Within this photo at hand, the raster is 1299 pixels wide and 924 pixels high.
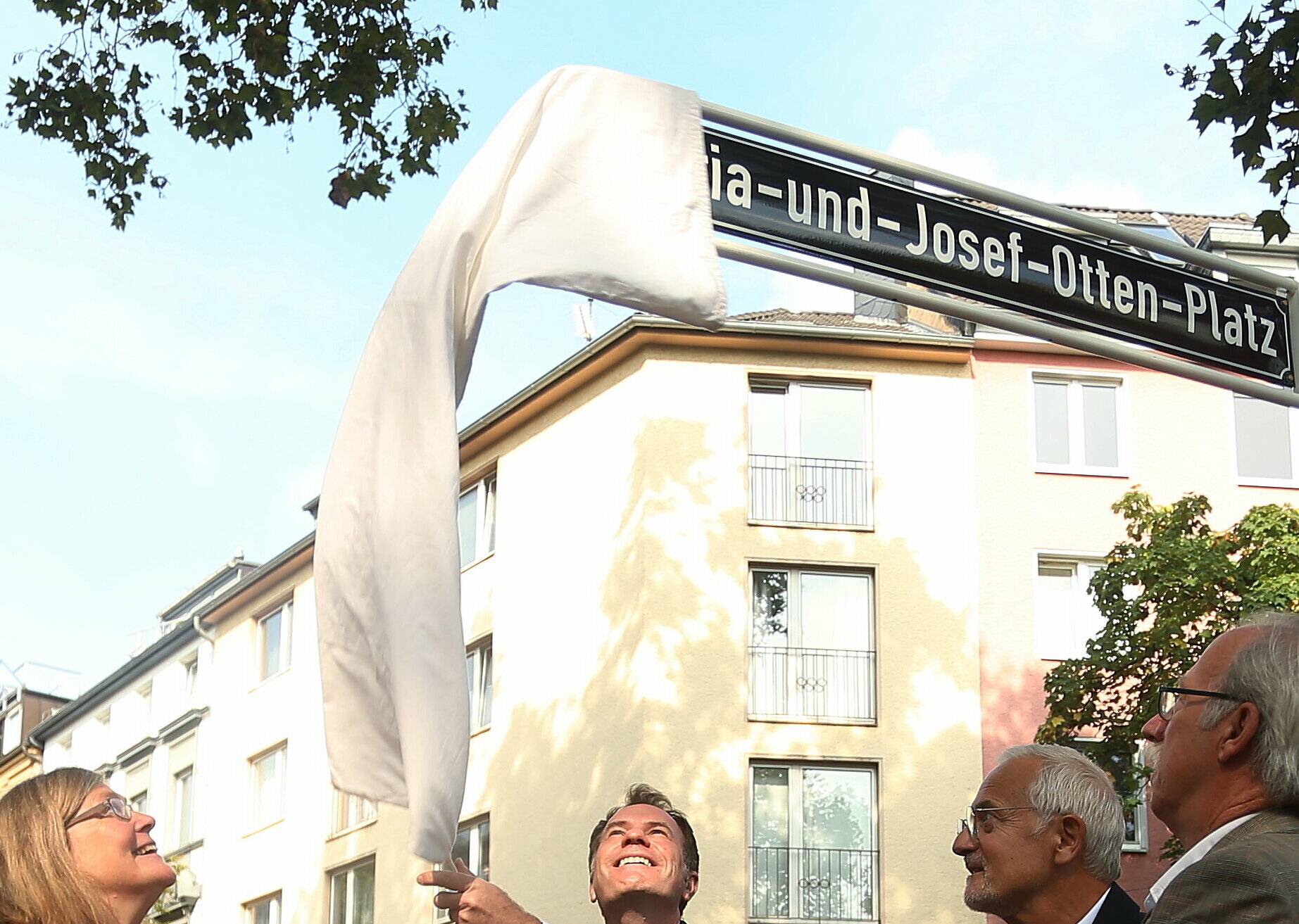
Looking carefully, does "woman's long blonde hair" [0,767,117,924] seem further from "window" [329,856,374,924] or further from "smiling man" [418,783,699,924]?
"window" [329,856,374,924]

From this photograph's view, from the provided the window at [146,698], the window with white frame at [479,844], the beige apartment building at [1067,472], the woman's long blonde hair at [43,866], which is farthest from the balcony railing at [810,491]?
the woman's long blonde hair at [43,866]

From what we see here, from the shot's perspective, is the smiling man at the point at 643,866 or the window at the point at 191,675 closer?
the smiling man at the point at 643,866

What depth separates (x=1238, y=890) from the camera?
2.67 meters

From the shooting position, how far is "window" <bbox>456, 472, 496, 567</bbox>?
106 feet

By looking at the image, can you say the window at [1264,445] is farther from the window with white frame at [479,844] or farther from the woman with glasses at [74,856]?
the woman with glasses at [74,856]

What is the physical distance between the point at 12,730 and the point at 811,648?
118ft

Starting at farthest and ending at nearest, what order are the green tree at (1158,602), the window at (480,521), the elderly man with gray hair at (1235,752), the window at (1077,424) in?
the window at (480,521), the window at (1077,424), the green tree at (1158,602), the elderly man with gray hair at (1235,752)

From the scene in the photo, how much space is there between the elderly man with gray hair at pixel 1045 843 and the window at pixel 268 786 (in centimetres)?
3261

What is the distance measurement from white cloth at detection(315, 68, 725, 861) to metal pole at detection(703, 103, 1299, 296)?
0.73 m

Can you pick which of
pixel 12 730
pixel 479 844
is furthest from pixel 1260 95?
pixel 12 730

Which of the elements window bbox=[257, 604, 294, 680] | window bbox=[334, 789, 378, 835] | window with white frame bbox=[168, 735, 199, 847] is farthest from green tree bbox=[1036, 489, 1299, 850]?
window with white frame bbox=[168, 735, 199, 847]

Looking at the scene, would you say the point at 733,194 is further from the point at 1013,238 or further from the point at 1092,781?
the point at 1092,781

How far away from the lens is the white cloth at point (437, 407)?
3.18m

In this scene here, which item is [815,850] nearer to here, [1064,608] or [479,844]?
[1064,608]
